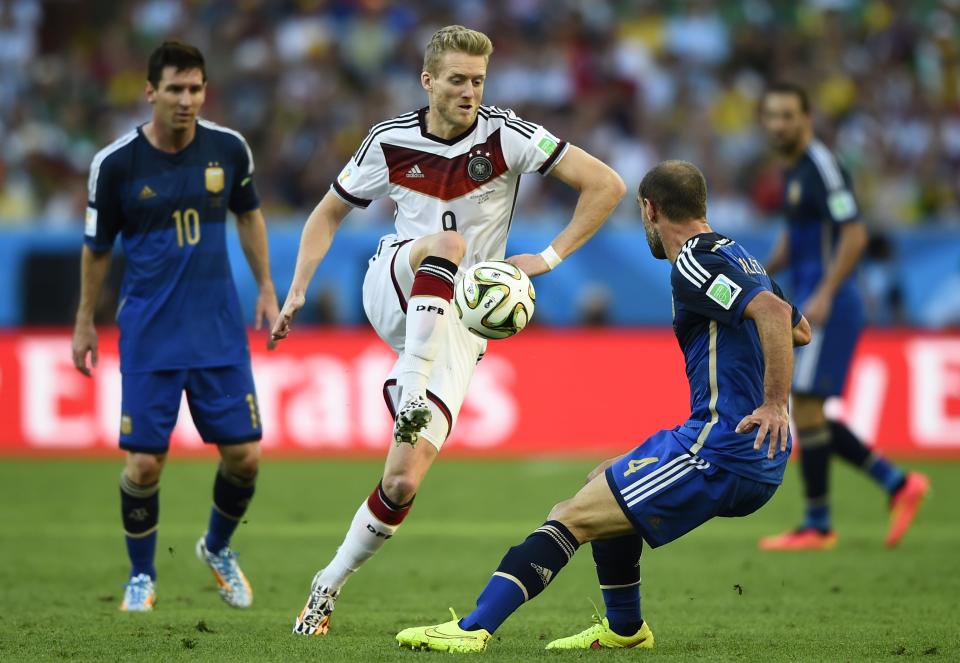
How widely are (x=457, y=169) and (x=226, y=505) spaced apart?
→ 2.32m

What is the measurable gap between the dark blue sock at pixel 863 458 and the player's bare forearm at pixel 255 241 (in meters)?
4.40

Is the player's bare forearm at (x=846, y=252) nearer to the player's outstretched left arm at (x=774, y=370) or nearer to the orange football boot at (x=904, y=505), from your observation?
the orange football boot at (x=904, y=505)

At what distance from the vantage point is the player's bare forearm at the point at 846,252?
9.41 metres

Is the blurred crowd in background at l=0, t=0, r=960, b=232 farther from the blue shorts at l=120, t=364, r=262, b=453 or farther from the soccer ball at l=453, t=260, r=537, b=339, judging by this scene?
the soccer ball at l=453, t=260, r=537, b=339

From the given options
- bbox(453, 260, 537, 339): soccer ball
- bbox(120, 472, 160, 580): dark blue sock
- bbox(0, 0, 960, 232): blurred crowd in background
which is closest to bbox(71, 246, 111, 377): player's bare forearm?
bbox(120, 472, 160, 580): dark blue sock

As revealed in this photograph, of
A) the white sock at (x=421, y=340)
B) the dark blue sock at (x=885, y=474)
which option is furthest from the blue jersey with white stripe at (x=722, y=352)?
the dark blue sock at (x=885, y=474)

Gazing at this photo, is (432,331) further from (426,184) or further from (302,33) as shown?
(302,33)

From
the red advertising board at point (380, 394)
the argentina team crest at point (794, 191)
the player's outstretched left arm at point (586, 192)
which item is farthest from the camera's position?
the red advertising board at point (380, 394)

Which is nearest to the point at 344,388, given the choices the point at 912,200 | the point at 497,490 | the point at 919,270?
the point at 497,490

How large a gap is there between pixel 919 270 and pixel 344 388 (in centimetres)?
643

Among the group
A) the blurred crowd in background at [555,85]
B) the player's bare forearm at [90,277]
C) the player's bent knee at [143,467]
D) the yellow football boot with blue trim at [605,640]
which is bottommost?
the yellow football boot with blue trim at [605,640]

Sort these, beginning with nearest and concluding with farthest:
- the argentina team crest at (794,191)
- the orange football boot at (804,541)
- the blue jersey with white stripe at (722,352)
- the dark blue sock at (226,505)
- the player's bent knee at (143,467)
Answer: the blue jersey with white stripe at (722,352), the player's bent knee at (143,467), the dark blue sock at (226,505), the orange football boot at (804,541), the argentina team crest at (794,191)

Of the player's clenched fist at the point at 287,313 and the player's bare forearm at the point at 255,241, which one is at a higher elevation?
the player's bare forearm at the point at 255,241

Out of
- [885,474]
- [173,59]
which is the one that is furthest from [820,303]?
[173,59]
